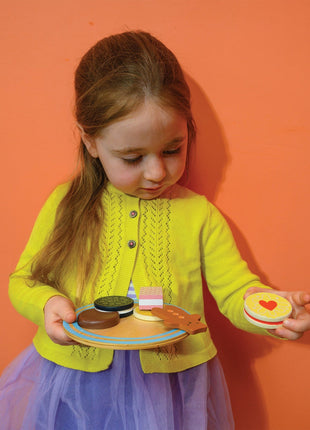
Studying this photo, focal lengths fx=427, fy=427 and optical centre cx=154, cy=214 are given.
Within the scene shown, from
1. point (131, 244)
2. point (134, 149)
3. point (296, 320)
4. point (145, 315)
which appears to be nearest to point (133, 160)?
point (134, 149)

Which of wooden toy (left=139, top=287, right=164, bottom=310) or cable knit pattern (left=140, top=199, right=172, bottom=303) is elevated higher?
cable knit pattern (left=140, top=199, right=172, bottom=303)

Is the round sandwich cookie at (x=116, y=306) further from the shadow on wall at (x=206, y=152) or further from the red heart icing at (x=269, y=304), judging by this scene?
the shadow on wall at (x=206, y=152)

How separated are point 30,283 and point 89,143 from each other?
0.30 m

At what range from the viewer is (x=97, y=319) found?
25.6 inches

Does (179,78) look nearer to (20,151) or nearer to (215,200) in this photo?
(215,200)

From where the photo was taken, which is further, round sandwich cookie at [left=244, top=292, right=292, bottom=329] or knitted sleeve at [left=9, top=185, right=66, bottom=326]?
knitted sleeve at [left=9, top=185, right=66, bottom=326]

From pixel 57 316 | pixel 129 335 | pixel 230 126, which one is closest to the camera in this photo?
pixel 129 335

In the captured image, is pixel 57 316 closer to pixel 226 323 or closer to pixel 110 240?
pixel 110 240

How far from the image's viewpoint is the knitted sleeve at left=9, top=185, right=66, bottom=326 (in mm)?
794

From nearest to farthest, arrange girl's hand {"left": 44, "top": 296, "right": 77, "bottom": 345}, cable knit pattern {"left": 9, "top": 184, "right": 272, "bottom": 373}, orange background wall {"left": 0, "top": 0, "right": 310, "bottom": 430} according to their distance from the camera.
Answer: girl's hand {"left": 44, "top": 296, "right": 77, "bottom": 345}, cable knit pattern {"left": 9, "top": 184, "right": 272, "bottom": 373}, orange background wall {"left": 0, "top": 0, "right": 310, "bottom": 430}

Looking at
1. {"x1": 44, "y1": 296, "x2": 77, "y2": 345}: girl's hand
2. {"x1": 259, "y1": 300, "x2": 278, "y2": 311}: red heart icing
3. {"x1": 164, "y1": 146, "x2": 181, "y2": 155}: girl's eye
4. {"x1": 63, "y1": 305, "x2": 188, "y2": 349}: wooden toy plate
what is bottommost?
{"x1": 44, "y1": 296, "x2": 77, "y2": 345}: girl's hand

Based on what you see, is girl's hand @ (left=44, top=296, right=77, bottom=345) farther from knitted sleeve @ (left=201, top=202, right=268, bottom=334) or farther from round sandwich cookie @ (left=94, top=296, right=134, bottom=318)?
knitted sleeve @ (left=201, top=202, right=268, bottom=334)

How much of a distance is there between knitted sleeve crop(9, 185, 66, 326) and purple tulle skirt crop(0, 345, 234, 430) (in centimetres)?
12

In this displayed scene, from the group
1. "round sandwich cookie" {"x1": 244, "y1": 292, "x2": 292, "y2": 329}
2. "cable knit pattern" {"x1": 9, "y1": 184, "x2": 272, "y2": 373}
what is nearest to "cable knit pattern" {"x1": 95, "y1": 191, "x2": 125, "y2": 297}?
"cable knit pattern" {"x1": 9, "y1": 184, "x2": 272, "y2": 373}
